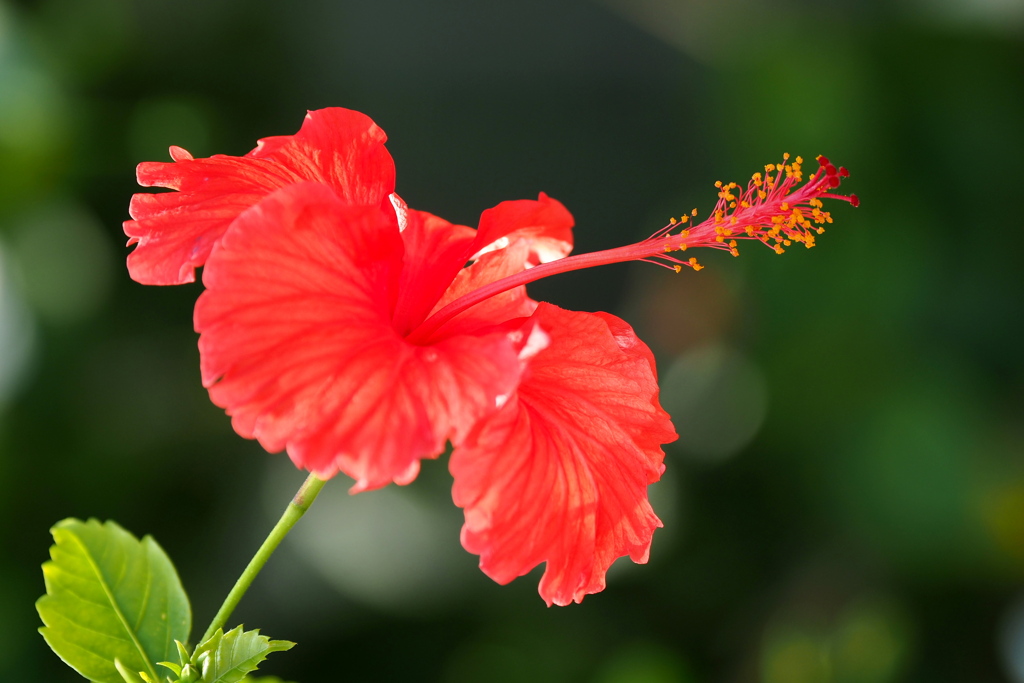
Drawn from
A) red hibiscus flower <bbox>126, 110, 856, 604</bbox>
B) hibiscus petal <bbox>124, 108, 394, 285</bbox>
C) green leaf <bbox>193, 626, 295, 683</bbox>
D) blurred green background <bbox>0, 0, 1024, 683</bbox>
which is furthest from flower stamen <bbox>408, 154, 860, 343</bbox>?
blurred green background <bbox>0, 0, 1024, 683</bbox>

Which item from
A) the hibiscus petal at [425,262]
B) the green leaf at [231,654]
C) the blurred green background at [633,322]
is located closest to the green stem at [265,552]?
the green leaf at [231,654]

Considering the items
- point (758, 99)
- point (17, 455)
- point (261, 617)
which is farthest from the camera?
point (758, 99)

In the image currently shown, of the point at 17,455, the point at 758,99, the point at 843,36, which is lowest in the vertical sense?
the point at 17,455

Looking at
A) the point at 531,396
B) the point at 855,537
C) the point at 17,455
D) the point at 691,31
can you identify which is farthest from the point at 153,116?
the point at 855,537

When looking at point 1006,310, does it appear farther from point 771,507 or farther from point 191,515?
point 191,515

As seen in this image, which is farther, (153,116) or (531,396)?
(153,116)

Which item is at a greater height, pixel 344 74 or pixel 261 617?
pixel 344 74

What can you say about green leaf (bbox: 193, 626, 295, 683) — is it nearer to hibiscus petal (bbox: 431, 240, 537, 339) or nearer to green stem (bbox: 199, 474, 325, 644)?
green stem (bbox: 199, 474, 325, 644)

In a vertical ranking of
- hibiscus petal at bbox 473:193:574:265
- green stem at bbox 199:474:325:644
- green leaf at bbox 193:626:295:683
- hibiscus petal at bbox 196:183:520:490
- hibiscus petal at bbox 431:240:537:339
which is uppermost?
hibiscus petal at bbox 473:193:574:265

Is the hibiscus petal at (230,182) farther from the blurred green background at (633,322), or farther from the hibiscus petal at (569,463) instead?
the blurred green background at (633,322)
